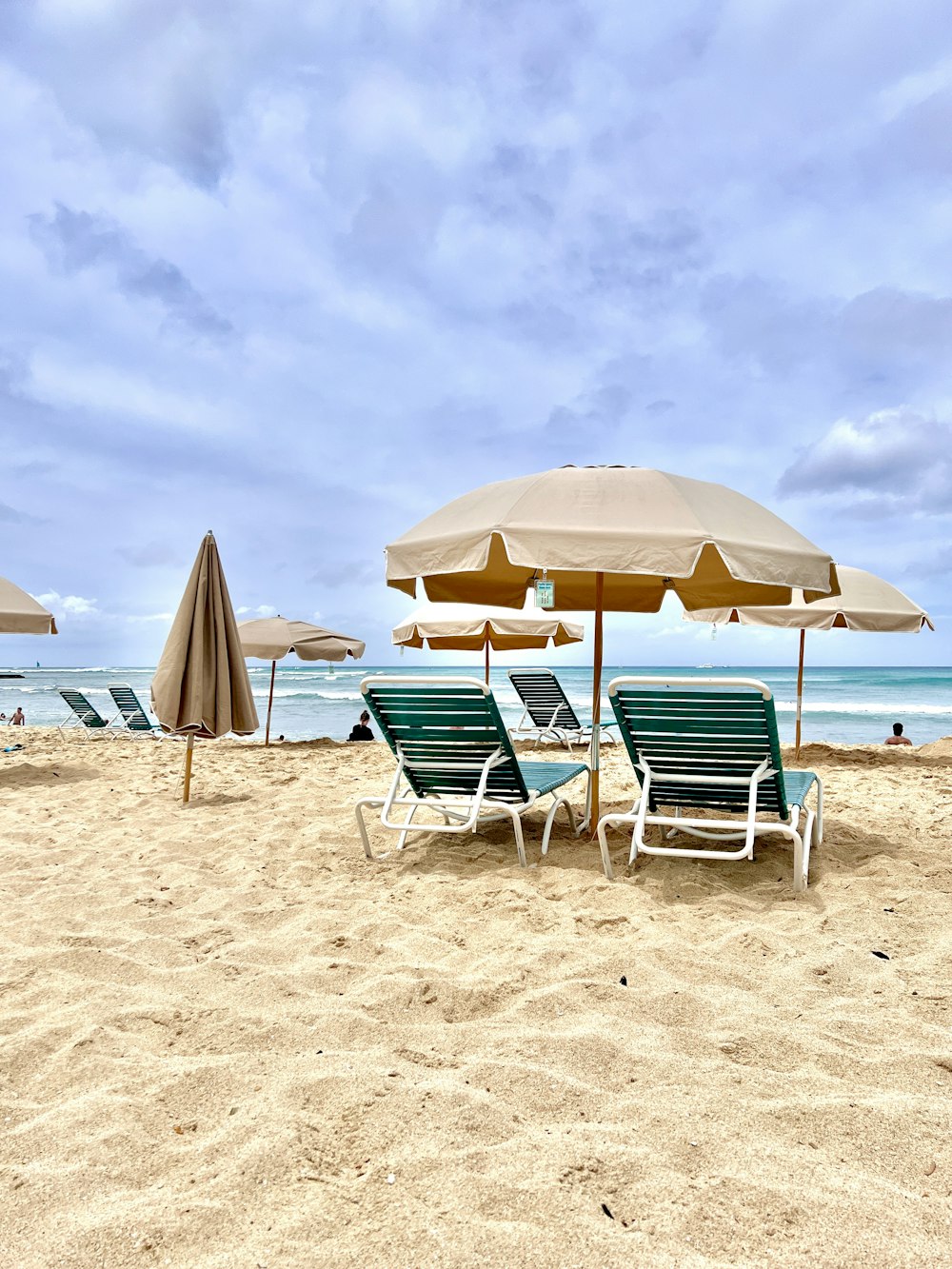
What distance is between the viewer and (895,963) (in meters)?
2.69

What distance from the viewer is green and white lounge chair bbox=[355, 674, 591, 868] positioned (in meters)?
3.92

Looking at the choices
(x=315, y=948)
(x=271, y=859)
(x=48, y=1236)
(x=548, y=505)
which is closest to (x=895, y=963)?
(x=315, y=948)

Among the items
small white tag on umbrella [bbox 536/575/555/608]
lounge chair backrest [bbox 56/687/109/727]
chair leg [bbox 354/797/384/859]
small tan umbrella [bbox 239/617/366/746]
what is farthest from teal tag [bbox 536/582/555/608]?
lounge chair backrest [bbox 56/687/109/727]

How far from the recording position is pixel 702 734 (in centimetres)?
370

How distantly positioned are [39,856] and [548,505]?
10.9 feet

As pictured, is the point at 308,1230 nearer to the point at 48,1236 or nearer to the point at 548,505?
the point at 48,1236

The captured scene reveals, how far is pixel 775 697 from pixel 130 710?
16.8 meters

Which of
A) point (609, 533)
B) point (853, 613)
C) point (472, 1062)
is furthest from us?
point (853, 613)

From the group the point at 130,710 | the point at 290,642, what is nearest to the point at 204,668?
the point at 290,642

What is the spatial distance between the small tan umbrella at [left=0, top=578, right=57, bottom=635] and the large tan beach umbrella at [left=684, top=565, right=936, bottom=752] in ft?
22.6

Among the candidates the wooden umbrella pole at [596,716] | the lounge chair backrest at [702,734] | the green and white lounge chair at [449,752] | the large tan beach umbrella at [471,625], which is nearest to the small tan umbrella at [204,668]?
the green and white lounge chair at [449,752]

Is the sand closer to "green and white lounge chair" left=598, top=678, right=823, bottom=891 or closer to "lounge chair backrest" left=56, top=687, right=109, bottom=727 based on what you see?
"green and white lounge chair" left=598, top=678, right=823, bottom=891

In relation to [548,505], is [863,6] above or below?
above

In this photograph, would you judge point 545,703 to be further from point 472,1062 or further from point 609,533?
point 472,1062
